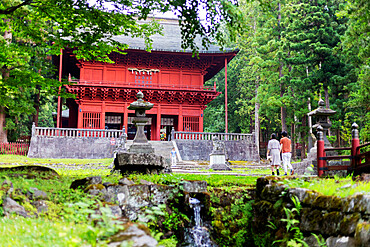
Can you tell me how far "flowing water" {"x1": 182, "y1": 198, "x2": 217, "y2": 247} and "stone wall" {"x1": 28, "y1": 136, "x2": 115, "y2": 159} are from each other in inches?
556

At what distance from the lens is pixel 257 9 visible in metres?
26.4

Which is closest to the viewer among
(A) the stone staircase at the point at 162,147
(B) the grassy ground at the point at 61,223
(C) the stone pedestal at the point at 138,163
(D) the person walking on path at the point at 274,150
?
(B) the grassy ground at the point at 61,223

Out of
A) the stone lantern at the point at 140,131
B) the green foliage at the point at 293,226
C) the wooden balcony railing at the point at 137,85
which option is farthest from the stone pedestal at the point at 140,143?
the wooden balcony railing at the point at 137,85

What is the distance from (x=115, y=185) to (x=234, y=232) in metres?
3.01

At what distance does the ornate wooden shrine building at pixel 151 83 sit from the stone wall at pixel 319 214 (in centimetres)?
1885

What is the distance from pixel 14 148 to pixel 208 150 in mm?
13071

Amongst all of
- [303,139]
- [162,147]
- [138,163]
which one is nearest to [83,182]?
[138,163]

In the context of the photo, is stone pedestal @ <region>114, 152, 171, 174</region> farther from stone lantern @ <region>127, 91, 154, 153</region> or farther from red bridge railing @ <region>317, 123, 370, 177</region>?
red bridge railing @ <region>317, 123, 370, 177</region>

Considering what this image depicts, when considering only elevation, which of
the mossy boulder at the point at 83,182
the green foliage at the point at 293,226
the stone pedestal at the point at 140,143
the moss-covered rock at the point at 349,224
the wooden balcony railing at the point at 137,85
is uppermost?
the wooden balcony railing at the point at 137,85

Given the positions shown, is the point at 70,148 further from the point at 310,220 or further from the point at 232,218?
the point at 310,220

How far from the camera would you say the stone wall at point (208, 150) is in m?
21.2

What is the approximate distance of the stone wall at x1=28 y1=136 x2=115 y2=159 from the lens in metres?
19.5

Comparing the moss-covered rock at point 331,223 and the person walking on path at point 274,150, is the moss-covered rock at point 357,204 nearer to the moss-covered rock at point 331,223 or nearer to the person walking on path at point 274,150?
the moss-covered rock at point 331,223

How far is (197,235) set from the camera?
675 centimetres
